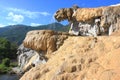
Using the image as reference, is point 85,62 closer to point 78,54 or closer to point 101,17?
point 78,54

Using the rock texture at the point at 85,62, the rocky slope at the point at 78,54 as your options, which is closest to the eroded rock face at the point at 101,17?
the rocky slope at the point at 78,54

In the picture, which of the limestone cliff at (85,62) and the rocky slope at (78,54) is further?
the rocky slope at (78,54)

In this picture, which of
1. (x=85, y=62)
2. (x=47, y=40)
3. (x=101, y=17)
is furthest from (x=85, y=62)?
(x=101, y=17)

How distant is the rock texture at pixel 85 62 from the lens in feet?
31.1

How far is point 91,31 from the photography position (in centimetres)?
1444

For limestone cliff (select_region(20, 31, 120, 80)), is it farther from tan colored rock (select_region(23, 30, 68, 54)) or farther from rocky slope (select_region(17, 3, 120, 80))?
tan colored rock (select_region(23, 30, 68, 54))

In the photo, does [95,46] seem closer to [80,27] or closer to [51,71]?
[51,71]

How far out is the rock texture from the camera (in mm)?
9477

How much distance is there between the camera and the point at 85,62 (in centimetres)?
1020

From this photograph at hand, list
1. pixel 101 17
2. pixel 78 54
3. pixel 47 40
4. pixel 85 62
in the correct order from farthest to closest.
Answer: pixel 101 17 < pixel 47 40 < pixel 78 54 < pixel 85 62

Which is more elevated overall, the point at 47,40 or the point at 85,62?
the point at 47,40

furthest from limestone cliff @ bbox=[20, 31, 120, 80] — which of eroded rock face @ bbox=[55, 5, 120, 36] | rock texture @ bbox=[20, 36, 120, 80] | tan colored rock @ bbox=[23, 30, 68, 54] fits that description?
eroded rock face @ bbox=[55, 5, 120, 36]

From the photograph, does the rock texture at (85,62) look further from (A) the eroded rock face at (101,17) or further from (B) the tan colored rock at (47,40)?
(A) the eroded rock face at (101,17)

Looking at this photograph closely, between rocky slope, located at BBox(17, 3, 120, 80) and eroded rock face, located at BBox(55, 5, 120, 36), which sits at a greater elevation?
eroded rock face, located at BBox(55, 5, 120, 36)
